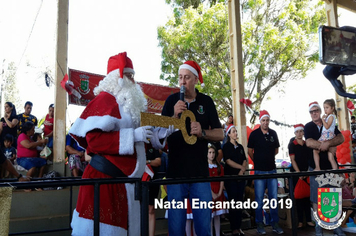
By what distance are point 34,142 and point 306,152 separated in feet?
15.4

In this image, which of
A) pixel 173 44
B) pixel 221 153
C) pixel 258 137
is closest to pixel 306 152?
pixel 258 137

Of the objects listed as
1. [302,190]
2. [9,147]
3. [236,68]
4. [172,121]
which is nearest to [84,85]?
[9,147]

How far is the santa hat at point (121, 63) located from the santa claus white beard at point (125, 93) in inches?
2.8

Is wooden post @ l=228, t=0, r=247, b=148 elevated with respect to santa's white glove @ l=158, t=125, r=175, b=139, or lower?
elevated

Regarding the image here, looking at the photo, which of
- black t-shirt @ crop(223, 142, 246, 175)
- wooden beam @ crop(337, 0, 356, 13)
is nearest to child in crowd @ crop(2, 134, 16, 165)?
black t-shirt @ crop(223, 142, 246, 175)

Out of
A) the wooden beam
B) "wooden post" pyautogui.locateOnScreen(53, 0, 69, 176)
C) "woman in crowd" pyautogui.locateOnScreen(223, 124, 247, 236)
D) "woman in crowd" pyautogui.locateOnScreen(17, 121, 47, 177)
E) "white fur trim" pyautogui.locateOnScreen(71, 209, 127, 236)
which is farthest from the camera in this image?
the wooden beam

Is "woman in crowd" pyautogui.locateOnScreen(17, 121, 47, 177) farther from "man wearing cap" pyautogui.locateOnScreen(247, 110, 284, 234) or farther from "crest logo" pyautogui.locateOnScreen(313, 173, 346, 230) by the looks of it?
"crest logo" pyautogui.locateOnScreen(313, 173, 346, 230)

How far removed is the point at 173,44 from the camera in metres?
14.9

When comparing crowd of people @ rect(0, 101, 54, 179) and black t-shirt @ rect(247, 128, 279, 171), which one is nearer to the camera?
black t-shirt @ rect(247, 128, 279, 171)

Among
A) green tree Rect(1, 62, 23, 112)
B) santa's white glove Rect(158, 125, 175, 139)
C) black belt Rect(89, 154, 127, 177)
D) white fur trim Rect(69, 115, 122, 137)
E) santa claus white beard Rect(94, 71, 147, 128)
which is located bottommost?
black belt Rect(89, 154, 127, 177)

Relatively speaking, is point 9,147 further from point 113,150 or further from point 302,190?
point 302,190

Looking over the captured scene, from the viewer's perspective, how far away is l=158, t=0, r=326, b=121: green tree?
14633 millimetres

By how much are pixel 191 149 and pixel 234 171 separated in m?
2.73

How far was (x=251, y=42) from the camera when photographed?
48.3 feet
